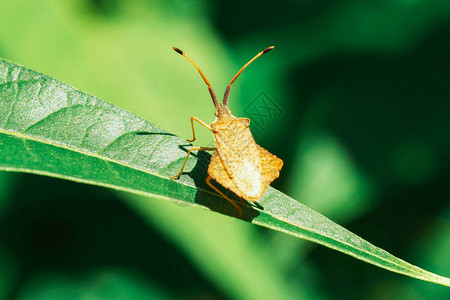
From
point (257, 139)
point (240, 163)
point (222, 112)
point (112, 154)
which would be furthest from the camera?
point (257, 139)

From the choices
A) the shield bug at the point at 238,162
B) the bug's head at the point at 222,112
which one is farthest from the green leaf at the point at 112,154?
the bug's head at the point at 222,112

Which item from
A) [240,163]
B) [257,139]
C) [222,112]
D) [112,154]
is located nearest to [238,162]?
[240,163]

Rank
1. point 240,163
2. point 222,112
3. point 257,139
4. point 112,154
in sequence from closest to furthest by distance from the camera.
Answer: point 112,154 → point 240,163 → point 222,112 → point 257,139

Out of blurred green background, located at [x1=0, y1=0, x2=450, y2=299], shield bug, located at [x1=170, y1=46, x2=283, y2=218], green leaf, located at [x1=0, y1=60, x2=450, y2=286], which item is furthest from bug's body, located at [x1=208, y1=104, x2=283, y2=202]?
blurred green background, located at [x1=0, y1=0, x2=450, y2=299]

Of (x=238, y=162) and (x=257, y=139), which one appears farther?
(x=257, y=139)

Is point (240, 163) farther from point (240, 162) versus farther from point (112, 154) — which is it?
point (112, 154)

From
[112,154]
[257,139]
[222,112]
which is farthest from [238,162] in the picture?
[257,139]

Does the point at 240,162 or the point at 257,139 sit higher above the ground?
the point at 240,162

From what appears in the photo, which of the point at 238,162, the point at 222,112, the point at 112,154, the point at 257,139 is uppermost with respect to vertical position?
the point at 222,112
